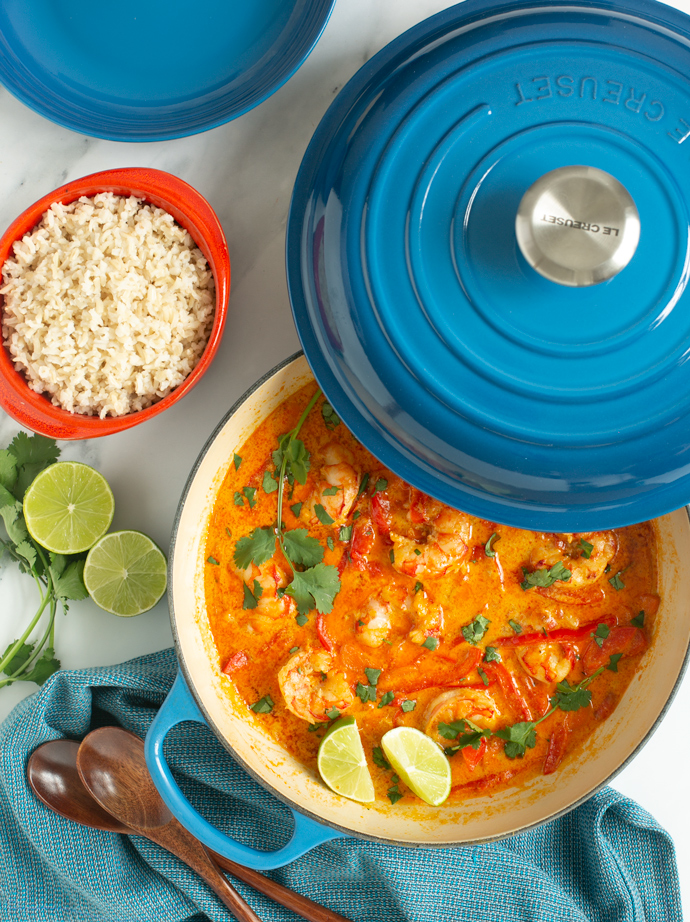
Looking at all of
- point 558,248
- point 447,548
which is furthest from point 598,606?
point 558,248

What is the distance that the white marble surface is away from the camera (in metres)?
2.46

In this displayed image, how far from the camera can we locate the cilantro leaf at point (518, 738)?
7.65ft

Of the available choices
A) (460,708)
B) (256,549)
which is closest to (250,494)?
(256,549)

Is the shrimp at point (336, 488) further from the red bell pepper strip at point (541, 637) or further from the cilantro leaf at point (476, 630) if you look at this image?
the red bell pepper strip at point (541, 637)

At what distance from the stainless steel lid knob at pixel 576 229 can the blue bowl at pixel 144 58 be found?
1.33m

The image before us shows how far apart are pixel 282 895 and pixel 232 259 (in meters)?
2.21

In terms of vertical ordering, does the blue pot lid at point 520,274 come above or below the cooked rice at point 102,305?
above

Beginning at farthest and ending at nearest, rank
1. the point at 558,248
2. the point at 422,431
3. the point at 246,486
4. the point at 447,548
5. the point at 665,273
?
the point at 246,486 → the point at 447,548 → the point at 422,431 → the point at 665,273 → the point at 558,248

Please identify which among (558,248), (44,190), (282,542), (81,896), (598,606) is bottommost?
(81,896)

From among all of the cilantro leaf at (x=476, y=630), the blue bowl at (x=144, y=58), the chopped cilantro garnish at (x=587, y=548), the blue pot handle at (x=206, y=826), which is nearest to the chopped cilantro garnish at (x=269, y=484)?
the blue pot handle at (x=206, y=826)

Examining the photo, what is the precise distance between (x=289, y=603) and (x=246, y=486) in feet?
1.39

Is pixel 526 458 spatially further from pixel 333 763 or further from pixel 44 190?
pixel 44 190

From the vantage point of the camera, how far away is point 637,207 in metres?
1.57

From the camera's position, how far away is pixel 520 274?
155cm
